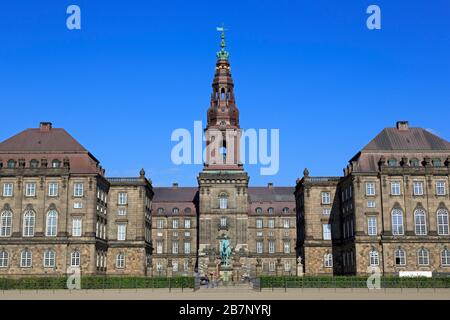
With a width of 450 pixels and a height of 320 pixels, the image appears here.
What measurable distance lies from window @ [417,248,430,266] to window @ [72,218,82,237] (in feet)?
150

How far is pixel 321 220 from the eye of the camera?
3637 inches

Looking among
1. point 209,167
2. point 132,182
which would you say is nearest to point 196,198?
point 209,167

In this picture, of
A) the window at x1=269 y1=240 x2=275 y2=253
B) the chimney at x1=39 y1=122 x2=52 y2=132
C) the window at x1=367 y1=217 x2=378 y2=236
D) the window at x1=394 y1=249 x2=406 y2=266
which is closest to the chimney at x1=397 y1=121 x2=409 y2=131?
the window at x1=367 y1=217 x2=378 y2=236

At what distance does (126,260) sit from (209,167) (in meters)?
25.6

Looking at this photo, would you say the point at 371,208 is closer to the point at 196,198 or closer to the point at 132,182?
the point at 132,182

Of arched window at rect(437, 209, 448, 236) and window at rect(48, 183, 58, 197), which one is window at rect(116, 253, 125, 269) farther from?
arched window at rect(437, 209, 448, 236)

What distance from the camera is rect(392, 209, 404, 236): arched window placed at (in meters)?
79.8

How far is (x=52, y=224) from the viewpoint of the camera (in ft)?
269

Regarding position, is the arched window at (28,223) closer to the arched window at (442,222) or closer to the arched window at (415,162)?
the arched window at (415,162)

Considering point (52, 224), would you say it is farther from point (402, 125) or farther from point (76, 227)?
point (402, 125)

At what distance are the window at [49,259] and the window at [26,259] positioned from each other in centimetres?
195

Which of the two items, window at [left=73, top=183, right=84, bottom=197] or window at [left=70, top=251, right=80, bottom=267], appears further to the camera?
window at [left=73, top=183, right=84, bottom=197]

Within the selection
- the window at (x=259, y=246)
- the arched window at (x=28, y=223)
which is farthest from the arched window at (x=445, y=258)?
the arched window at (x=28, y=223)
